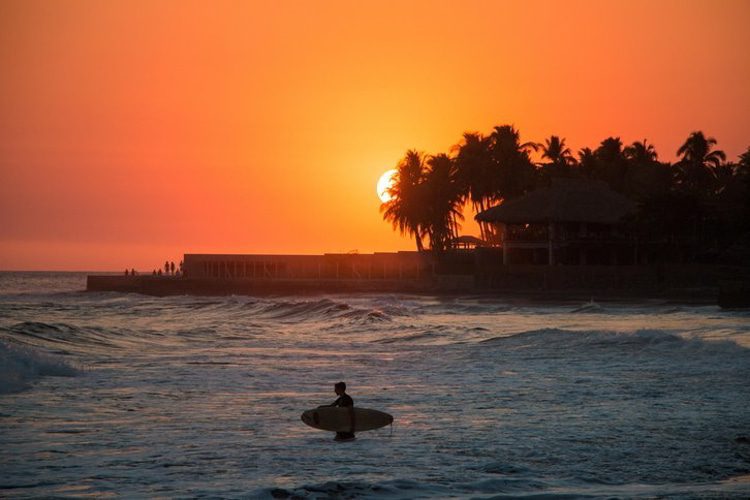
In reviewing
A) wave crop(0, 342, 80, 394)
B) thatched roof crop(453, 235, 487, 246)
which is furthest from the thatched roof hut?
wave crop(0, 342, 80, 394)

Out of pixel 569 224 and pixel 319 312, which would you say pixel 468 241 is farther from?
pixel 319 312

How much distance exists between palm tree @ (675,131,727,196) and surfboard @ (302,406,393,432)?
102m

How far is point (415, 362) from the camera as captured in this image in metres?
28.2

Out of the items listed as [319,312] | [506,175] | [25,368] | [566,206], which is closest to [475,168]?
[506,175]

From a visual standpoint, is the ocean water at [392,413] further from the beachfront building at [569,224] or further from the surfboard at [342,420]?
the beachfront building at [569,224]

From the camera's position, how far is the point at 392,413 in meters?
17.9

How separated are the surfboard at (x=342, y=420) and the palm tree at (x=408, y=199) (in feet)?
289

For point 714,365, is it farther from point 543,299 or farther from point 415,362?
point 543,299

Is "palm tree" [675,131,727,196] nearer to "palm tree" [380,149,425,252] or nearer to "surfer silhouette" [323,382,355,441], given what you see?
"palm tree" [380,149,425,252]

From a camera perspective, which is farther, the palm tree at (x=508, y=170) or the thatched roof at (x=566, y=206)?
the palm tree at (x=508, y=170)

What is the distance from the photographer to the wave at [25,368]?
2130cm

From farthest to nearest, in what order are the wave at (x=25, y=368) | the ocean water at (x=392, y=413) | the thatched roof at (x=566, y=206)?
1. the thatched roof at (x=566, y=206)
2. the wave at (x=25, y=368)
3. the ocean water at (x=392, y=413)

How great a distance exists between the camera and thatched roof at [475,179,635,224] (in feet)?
255

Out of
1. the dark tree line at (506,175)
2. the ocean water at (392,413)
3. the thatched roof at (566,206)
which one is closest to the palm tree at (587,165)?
the dark tree line at (506,175)
